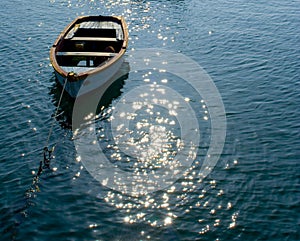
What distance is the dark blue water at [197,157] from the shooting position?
16438mm

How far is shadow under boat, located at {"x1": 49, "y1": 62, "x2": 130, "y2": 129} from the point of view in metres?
24.6

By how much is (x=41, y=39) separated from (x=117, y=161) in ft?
75.8

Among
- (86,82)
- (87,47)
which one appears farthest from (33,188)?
(87,47)

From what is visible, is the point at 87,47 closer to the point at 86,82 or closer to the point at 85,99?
the point at 85,99

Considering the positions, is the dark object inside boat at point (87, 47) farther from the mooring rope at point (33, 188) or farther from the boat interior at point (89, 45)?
the mooring rope at point (33, 188)

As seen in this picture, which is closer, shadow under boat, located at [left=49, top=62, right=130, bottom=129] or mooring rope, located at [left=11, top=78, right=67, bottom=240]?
mooring rope, located at [left=11, top=78, right=67, bottom=240]

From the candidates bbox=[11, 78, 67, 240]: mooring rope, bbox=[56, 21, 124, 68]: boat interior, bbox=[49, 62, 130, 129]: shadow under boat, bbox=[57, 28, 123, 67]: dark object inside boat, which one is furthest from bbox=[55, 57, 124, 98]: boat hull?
bbox=[11, 78, 67, 240]: mooring rope

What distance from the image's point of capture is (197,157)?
2086 cm

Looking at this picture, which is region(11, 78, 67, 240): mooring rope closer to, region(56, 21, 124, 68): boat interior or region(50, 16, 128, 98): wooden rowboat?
region(50, 16, 128, 98): wooden rowboat

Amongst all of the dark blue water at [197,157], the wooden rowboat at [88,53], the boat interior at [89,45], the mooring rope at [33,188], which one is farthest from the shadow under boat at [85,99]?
the mooring rope at [33,188]

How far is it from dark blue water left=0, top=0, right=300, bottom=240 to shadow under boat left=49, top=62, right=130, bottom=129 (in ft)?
Answer: 0.71

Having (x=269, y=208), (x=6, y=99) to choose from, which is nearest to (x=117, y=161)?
(x=269, y=208)

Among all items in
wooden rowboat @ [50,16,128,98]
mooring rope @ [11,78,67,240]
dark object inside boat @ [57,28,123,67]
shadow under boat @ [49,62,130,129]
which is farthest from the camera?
dark object inside boat @ [57,28,123,67]

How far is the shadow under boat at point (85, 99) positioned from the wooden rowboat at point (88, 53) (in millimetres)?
558
